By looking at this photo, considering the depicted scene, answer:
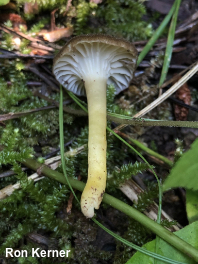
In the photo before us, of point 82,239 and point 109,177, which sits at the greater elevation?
point 109,177

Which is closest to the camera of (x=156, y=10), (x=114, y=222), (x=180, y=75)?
(x=114, y=222)

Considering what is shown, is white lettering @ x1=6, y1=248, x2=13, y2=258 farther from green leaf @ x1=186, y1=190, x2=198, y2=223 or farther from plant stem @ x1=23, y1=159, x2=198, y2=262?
green leaf @ x1=186, y1=190, x2=198, y2=223

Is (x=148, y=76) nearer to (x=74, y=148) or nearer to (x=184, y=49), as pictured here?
(x=184, y=49)

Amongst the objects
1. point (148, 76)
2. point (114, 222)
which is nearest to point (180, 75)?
point (148, 76)

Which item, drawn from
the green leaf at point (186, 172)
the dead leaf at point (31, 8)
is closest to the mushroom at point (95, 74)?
the green leaf at point (186, 172)

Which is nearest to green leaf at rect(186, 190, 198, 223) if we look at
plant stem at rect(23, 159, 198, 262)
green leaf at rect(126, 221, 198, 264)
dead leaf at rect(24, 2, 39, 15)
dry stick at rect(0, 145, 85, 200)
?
green leaf at rect(126, 221, 198, 264)

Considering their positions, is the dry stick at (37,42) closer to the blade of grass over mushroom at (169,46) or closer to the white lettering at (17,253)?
the blade of grass over mushroom at (169,46)

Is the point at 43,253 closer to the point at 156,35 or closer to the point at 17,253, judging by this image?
the point at 17,253
